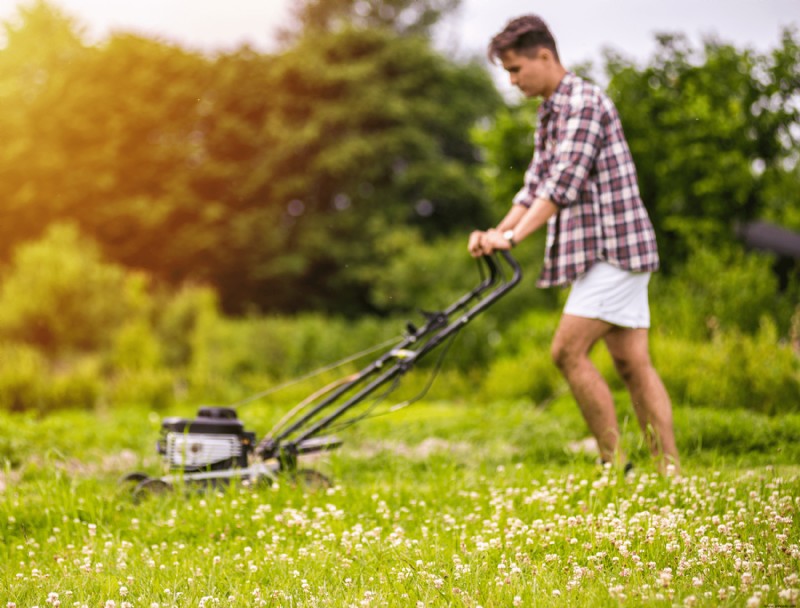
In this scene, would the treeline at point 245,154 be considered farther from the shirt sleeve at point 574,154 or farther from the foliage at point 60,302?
the shirt sleeve at point 574,154

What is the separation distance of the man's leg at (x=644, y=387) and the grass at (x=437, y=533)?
0.13 m

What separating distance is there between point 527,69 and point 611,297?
1116 millimetres

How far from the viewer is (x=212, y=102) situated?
2462 cm

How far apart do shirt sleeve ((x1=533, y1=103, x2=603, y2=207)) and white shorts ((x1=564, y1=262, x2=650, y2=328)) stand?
0.36 m

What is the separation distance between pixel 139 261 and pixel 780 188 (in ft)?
54.4

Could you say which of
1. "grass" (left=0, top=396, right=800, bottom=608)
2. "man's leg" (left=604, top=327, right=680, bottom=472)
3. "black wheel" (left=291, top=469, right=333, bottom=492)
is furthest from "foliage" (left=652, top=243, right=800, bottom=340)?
"black wheel" (left=291, top=469, right=333, bottom=492)

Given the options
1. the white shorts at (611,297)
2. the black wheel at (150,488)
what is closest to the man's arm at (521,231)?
the white shorts at (611,297)

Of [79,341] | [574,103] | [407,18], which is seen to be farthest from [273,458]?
[407,18]

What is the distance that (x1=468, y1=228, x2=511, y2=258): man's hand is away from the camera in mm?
4285

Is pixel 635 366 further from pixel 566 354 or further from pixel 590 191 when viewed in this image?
pixel 590 191

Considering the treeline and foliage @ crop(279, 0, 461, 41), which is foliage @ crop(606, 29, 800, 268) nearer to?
the treeline

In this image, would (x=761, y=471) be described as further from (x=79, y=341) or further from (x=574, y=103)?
(x=79, y=341)

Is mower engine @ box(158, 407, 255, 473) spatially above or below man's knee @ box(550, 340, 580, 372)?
below

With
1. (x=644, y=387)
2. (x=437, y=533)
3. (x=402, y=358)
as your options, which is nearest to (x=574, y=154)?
(x=644, y=387)
